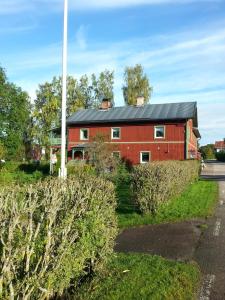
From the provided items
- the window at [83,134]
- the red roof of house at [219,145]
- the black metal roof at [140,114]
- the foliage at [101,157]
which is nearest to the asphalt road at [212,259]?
the foliage at [101,157]

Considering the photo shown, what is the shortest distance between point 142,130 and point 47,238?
1519 inches

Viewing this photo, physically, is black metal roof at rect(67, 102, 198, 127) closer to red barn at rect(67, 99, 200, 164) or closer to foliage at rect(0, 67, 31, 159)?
red barn at rect(67, 99, 200, 164)

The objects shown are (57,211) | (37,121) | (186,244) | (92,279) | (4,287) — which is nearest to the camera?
(4,287)

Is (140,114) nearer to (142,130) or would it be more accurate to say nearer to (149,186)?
(142,130)

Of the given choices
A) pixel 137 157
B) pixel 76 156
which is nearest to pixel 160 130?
pixel 137 157

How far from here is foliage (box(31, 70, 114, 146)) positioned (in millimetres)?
69938

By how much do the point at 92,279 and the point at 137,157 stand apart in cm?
3653

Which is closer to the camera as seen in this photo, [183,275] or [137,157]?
[183,275]

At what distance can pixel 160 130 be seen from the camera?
139 feet

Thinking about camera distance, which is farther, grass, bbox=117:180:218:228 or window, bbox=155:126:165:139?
window, bbox=155:126:165:139

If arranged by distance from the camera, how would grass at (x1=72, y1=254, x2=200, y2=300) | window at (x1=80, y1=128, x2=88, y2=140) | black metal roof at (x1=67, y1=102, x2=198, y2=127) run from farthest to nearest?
window at (x1=80, y1=128, x2=88, y2=140) < black metal roof at (x1=67, y1=102, x2=198, y2=127) < grass at (x1=72, y1=254, x2=200, y2=300)

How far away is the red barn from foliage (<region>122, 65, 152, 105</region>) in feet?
60.8

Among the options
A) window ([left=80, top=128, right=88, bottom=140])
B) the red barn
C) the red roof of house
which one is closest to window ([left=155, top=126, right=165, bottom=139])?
the red barn

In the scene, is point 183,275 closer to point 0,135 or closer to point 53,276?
point 53,276
